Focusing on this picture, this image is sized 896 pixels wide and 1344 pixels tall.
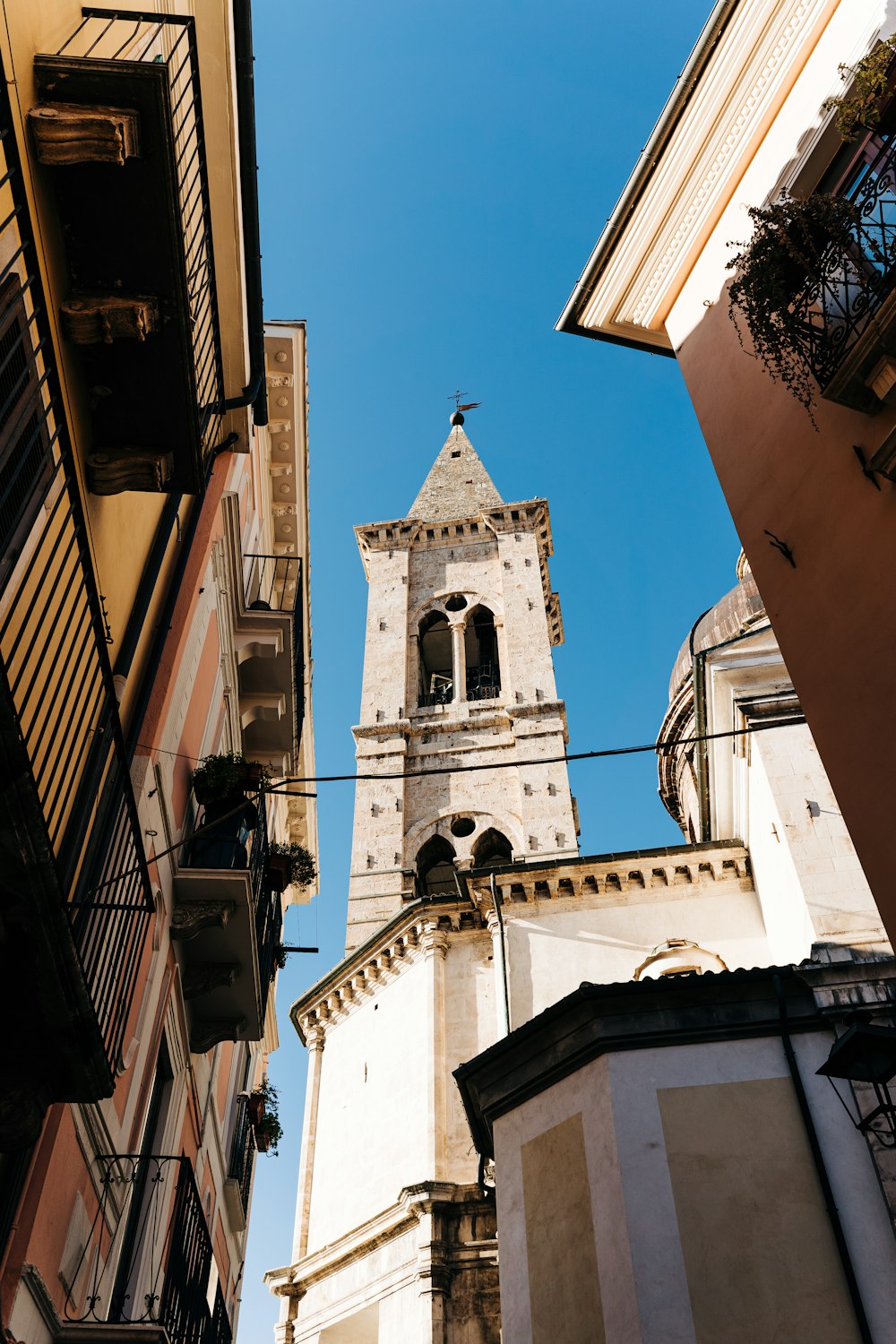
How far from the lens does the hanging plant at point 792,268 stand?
21.2 feet

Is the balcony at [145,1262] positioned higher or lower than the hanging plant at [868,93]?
lower

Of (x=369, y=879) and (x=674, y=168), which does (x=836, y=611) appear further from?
(x=369, y=879)

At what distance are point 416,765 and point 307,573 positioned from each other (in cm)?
1631

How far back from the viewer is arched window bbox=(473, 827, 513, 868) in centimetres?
2911

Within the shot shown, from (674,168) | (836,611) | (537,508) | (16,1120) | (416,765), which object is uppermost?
(537,508)

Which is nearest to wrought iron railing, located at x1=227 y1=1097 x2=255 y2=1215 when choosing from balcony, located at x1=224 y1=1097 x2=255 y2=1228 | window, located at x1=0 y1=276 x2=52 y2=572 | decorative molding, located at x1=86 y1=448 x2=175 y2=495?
balcony, located at x1=224 y1=1097 x2=255 y2=1228

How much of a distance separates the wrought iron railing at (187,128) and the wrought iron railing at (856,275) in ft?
12.4

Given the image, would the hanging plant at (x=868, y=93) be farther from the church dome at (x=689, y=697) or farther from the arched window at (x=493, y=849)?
the arched window at (x=493, y=849)

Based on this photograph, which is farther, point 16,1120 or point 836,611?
point 836,611

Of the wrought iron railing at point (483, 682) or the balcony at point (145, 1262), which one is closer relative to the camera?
the balcony at point (145, 1262)

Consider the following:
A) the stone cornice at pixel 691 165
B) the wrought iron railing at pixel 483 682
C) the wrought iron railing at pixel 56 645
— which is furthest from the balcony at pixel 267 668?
the wrought iron railing at pixel 483 682

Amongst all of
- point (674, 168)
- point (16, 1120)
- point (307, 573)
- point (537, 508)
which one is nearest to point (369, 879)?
point (307, 573)

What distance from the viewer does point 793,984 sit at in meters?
10.2

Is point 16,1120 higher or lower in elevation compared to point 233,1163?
lower
